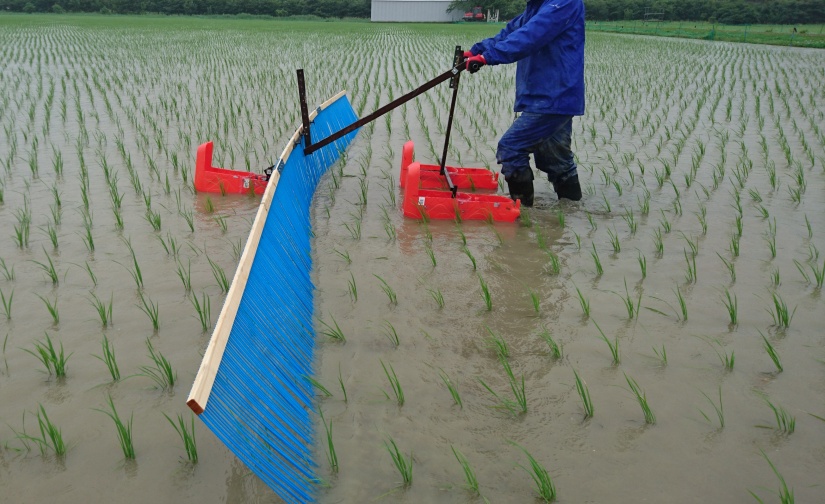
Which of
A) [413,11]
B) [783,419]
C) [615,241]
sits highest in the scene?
[413,11]

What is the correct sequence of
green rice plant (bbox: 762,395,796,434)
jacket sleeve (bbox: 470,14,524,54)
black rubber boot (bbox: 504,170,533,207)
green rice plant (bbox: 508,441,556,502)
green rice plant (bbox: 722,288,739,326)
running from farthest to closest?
black rubber boot (bbox: 504,170,533,207) < jacket sleeve (bbox: 470,14,524,54) < green rice plant (bbox: 722,288,739,326) < green rice plant (bbox: 762,395,796,434) < green rice plant (bbox: 508,441,556,502)

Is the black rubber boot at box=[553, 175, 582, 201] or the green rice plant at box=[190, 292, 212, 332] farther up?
the black rubber boot at box=[553, 175, 582, 201]

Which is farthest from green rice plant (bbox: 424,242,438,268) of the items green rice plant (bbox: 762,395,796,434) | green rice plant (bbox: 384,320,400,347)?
green rice plant (bbox: 762,395,796,434)

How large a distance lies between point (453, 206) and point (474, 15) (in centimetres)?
3880

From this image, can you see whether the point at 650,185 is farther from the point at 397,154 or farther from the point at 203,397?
the point at 203,397

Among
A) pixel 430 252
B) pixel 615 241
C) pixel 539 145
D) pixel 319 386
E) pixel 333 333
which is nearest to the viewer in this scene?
pixel 319 386

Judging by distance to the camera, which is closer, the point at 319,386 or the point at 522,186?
the point at 319,386

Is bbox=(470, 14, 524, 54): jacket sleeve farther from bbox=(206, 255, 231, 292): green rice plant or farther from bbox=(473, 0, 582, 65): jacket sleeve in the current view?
bbox=(206, 255, 231, 292): green rice plant

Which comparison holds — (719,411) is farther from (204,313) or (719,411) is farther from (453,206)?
(453,206)

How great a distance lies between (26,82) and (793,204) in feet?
31.2

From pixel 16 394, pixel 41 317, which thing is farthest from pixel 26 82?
pixel 16 394

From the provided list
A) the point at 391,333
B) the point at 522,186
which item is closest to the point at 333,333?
the point at 391,333

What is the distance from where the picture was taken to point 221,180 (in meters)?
4.36

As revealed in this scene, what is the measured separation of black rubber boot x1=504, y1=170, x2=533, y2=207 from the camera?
4184 mm
